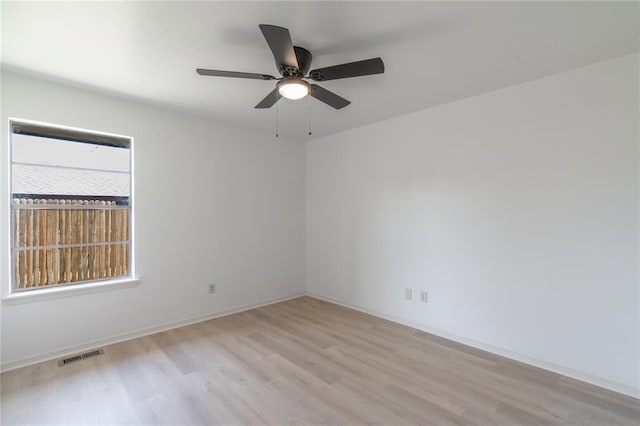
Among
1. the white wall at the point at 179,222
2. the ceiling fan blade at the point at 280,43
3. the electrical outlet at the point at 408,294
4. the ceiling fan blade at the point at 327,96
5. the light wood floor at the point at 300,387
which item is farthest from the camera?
the electrical outlet at the point at 408,294

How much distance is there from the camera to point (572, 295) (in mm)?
2393

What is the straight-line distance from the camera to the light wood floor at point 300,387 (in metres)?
1.91

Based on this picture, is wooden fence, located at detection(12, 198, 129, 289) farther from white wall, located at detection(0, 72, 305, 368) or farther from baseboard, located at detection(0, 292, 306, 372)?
baseboard, located at detection(0, 292, 306, 372)

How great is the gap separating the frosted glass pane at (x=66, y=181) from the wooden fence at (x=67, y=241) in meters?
0.10

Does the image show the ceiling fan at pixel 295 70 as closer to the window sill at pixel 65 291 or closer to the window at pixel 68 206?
the window at pixel 68 206

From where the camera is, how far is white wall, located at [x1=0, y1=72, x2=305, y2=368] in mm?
2578

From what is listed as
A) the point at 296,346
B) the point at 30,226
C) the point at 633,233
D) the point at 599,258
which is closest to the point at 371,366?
the point at 296,346

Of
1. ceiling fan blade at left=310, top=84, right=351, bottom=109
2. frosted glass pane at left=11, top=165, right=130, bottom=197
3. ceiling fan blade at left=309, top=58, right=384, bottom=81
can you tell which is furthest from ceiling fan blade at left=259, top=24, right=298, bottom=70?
frosted glass pane at left=11, top=165, right=130, bottom=197

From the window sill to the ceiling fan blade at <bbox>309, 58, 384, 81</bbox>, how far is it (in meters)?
2.87

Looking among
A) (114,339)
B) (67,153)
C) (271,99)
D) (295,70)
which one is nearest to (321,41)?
(295,70)

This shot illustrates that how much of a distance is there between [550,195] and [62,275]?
4683 mm

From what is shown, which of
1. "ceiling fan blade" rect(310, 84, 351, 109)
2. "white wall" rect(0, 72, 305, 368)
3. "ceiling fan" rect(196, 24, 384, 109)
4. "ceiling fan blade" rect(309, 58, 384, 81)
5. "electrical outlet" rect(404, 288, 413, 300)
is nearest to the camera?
"ceiling fan" rect(196, 24, 384, 109)

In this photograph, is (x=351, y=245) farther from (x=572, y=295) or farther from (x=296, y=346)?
(x=572, y=295)

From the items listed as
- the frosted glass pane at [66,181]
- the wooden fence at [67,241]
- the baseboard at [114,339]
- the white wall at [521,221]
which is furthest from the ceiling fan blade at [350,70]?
the baseboard at [114,339]
